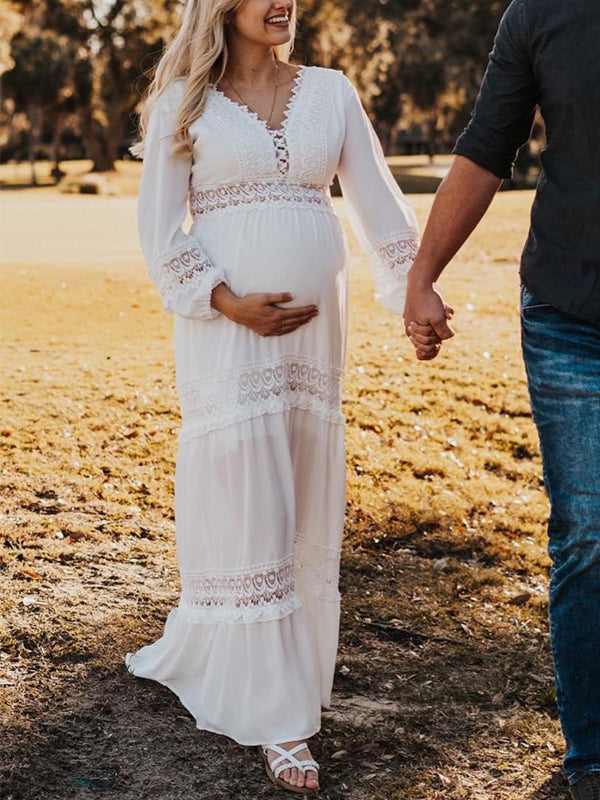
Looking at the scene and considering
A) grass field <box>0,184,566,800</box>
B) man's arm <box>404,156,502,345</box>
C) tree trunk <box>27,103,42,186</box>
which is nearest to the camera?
man's arm <box>404,156,502,345</box>

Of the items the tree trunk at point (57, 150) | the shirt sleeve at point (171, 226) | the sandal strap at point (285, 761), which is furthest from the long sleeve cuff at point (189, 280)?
the tree trunk at point (57, 150)

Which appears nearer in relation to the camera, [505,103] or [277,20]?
[505,103]

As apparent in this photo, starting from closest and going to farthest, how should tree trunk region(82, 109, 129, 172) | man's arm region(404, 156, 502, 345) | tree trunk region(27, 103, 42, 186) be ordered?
man's arm region(404, 156, 502, 345) < tree trunk region(27, 103, 42, 186) < tree trunk region(82, 109, 129, 172)

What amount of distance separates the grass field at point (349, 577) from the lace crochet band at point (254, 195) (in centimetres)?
164

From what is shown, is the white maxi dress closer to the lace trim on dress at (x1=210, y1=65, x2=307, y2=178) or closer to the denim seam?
the lace trim on dress at (x1=210, y1=65, x2=307, y2=178)

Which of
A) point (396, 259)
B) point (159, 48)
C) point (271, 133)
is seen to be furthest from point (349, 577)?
point (159, 48)

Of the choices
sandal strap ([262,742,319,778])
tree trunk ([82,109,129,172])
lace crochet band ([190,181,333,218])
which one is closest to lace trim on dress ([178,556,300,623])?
sandal strap ([262,742,319,778])

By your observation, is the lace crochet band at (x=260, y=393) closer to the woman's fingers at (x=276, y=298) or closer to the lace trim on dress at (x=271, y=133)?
the woman's fingers at (x=276, y=298)

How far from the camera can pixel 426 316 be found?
3268 mm

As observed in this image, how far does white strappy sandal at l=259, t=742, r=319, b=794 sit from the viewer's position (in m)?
3.47

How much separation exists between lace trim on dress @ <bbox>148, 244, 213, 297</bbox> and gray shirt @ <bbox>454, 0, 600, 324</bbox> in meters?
0.86

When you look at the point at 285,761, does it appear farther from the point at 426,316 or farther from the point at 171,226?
the point at 171,226

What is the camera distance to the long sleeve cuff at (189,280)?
11.5ft

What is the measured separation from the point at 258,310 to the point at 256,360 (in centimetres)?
16
